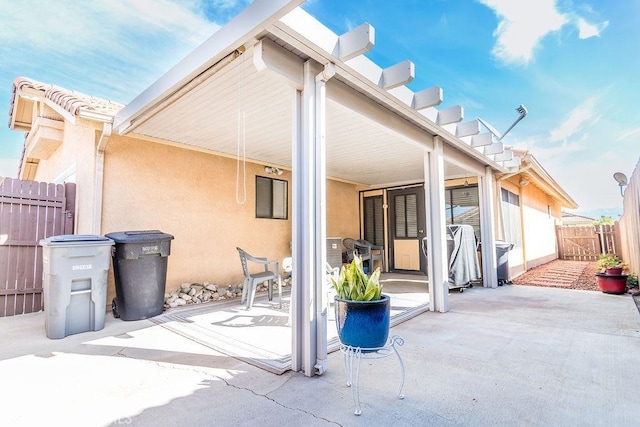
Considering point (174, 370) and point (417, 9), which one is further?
point (417, 9)

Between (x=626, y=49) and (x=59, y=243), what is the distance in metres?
13.3

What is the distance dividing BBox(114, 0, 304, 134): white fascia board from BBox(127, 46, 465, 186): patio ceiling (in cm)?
14

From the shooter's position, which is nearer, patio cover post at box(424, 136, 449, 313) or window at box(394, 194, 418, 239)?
patio cover post at box(424, 136, 449, 313)

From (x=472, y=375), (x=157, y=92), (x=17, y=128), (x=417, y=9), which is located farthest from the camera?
(x=17, y=128)

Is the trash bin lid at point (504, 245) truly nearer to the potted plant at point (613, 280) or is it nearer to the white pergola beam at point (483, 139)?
the potted plant at point (613, 280)

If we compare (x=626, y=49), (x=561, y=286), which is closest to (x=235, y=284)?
(x=561, y=286)

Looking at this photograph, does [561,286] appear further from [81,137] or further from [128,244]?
[81,137]

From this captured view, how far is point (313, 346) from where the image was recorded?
8.15ft

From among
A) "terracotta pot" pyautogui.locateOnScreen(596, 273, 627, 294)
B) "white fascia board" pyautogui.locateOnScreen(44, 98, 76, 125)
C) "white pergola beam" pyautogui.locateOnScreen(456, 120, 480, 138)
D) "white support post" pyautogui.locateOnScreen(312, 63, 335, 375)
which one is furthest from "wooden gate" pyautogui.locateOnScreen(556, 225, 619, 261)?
"white fascia board" pyautogui.locateOnScreen(44, 98, 76, 125)

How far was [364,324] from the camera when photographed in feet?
6.55

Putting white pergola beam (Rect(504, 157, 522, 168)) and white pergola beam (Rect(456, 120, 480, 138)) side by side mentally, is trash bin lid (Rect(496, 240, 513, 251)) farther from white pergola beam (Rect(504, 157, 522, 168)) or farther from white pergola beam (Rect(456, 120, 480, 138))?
white pergola beam (Rect(456, 120, 480, 138))

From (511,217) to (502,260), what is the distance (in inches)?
63.9

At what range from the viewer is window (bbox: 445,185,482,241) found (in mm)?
7742

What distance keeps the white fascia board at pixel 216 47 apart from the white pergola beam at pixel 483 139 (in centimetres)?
402
